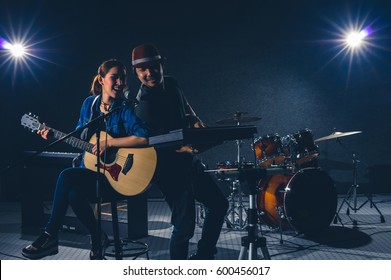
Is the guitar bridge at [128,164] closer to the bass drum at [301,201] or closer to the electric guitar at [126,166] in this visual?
the electric guitar at [126,166]

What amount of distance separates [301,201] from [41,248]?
8.92ft

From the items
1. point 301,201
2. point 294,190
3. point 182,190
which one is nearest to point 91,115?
point 182,190

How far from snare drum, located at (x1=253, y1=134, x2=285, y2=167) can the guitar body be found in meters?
2.13

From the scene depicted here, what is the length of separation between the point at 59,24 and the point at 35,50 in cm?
69

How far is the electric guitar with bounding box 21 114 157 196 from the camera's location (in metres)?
2.31

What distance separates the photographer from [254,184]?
6.41 ft

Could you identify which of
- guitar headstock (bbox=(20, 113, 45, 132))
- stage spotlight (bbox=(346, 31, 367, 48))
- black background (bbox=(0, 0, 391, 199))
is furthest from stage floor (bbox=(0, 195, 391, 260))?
stage spotlight (bbox=(346, 31, 367, 48))

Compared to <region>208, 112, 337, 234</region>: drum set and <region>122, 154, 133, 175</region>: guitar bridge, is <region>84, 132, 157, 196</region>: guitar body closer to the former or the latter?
<region>122, 154, 133, 175</region>: guitar bridge

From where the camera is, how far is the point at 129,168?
238cm

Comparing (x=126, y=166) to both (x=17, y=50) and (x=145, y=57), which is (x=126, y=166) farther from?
(x=17, y=50)

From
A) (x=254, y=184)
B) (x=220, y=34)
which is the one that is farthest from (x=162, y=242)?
(x=220, y=34)

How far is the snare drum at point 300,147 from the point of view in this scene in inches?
161

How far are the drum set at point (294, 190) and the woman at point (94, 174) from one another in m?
1.51

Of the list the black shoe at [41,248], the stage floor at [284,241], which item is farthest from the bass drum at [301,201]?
the black shoe at [41,248]
